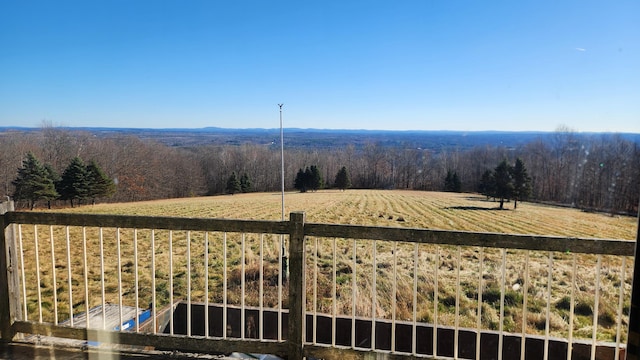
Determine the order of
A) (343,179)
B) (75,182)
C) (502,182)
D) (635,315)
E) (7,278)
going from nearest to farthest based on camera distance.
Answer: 1. (635,315)
2. (7,278)
3. (75,182)
4. (343,179)
5. (502,182)

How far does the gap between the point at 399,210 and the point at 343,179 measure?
9.51ft

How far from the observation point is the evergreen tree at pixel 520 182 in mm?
13609

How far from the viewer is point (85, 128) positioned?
11141 millimetres

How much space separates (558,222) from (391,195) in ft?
18.2

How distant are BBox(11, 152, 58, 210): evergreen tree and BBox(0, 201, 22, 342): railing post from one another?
25.3 feet

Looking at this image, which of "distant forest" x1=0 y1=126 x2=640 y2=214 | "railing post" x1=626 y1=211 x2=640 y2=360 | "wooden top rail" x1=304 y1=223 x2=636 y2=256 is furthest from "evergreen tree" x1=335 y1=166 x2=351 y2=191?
"railing post" x1=626 y1=211 x2=640 y2=360

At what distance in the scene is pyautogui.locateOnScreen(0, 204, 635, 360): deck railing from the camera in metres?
1.85

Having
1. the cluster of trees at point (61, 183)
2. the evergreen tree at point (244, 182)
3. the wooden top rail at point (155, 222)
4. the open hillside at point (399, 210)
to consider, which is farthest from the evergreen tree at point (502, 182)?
the wooden top rail at point (155, 222)

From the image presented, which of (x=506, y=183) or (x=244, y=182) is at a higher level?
(x=244, y=182)

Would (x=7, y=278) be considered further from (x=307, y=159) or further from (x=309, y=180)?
(x=309, y=180)

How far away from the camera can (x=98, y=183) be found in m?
11.9

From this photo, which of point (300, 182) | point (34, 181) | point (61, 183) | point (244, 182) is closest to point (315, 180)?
point (300, 182)

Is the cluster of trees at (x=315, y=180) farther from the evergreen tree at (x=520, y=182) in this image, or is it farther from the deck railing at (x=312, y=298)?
the evergreen tree at (x=520, y=182)

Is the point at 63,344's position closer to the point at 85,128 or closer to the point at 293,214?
the point at 293,214
